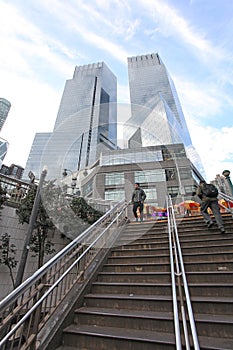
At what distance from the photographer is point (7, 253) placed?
209 inches

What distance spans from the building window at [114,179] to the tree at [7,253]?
2529 cm

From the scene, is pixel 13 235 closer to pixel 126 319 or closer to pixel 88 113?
pixel 126 319

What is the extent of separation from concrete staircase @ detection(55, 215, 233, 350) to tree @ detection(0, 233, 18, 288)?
3.48 meters

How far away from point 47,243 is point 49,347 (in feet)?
15.3

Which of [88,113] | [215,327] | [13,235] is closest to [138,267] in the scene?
[215,327]

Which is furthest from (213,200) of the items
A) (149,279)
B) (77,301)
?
(77,301)

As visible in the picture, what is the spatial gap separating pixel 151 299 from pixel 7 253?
4815 millimetres

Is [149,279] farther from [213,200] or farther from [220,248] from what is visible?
[213,200]

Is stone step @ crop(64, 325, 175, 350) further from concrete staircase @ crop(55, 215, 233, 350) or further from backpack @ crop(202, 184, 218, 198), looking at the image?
backpack @ crop(202, 184, 218, 198)

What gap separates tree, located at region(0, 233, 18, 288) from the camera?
17.3 feet

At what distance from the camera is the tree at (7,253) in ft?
17.3

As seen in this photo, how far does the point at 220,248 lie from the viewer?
3475mm

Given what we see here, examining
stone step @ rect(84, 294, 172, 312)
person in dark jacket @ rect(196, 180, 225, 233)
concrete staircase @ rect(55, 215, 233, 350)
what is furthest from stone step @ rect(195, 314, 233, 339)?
person in dark jacket @ rect(196, 180, 225, 233)

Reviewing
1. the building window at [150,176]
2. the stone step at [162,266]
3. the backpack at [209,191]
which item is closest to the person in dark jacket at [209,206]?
the backpack at [209,191]
